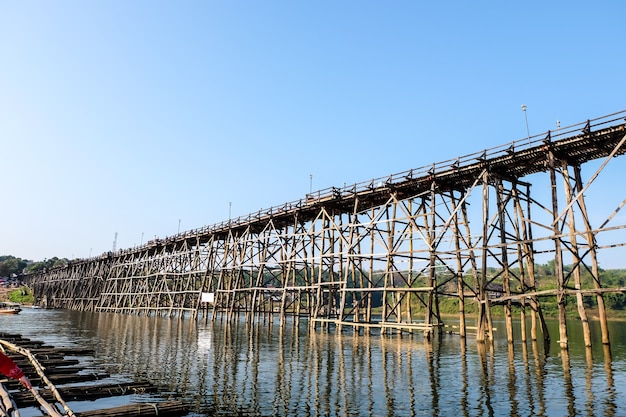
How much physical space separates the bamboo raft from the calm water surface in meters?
0.52

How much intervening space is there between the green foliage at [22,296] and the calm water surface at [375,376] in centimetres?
8785

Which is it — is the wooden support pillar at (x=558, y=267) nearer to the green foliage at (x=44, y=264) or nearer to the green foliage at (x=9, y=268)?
the green foliage at (x=44, y=264)

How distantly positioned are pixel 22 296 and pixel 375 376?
108394 millimetres

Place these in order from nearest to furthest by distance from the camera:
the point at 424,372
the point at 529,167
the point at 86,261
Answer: the point at 424,372, the point at 529,167, the point at 86,261

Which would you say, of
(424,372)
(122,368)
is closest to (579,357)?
(424,372)

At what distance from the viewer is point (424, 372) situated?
14109 mm

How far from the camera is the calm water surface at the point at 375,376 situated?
32.8 feet

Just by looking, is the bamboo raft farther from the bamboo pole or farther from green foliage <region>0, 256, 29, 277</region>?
green foliage <region>0, 256, 29, 277</region>

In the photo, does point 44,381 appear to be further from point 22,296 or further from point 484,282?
point 22,296

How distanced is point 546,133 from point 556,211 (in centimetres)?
360

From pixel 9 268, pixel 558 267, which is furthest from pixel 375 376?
pixel 9 268

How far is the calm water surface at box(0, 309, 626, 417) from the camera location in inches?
393

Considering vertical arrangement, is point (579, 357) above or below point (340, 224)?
below

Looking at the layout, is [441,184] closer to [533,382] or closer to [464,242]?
[464,242]
